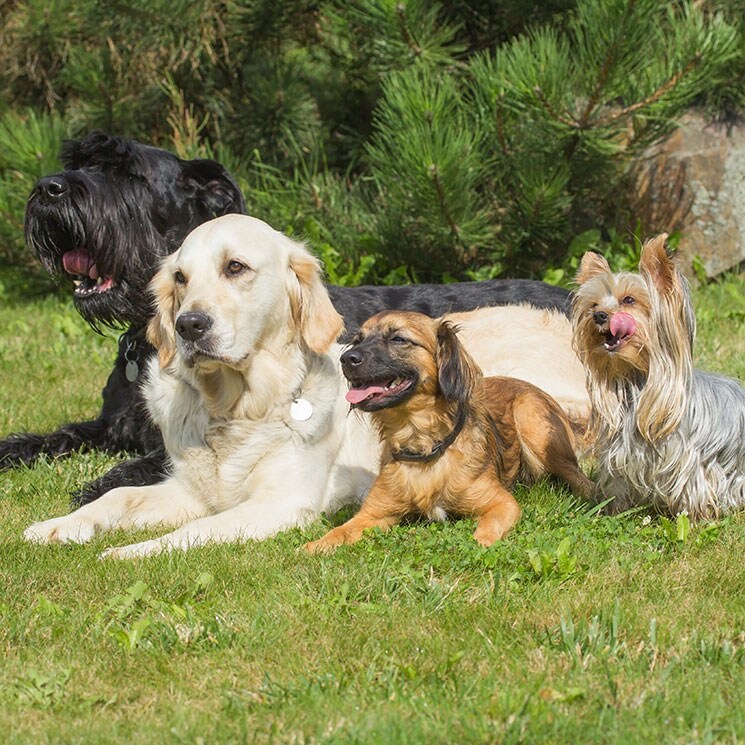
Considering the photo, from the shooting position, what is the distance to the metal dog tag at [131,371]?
5.56m

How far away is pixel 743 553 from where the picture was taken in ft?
13.0

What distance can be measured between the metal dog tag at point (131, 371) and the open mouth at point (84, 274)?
16.7 inches

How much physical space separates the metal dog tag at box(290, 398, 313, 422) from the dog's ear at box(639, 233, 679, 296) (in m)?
1.55

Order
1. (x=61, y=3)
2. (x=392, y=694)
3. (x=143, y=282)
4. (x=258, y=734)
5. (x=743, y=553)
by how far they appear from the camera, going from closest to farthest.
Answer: (x=258, y=734), (x=392, y=694), (x=743, y=553), (x=143, y=282), (x=61, y=3)

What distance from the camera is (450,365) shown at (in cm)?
433

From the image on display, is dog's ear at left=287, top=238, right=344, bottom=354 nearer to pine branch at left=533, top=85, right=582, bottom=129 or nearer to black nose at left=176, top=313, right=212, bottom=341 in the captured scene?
black nose at left=176, top=313, right=212, bottom=341

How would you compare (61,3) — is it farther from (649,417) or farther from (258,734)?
(258,734)

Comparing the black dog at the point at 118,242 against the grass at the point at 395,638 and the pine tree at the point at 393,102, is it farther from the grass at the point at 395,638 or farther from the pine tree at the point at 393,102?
the pine tree at the point at 393,102

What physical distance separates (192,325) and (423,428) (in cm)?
100

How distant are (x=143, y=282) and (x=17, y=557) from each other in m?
1.68

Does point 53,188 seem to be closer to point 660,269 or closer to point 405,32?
point 660,269

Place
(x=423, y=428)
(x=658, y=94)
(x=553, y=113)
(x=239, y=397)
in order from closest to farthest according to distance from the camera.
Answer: (x=423, y=428) < (x=239, y=397) < (x=553, y=113) < (x=658, y=94)

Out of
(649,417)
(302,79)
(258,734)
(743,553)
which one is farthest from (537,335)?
(302,79)

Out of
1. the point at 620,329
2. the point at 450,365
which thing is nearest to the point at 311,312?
the point at 450,365
